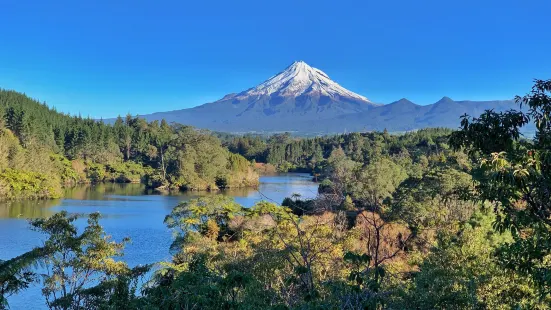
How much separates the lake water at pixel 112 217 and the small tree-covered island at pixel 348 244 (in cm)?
79

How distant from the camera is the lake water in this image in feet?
50.0

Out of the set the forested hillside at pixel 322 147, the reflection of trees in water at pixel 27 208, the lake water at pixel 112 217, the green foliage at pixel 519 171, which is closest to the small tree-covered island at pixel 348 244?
the green foliage at pixel 519 171

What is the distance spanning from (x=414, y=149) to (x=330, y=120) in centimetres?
14694

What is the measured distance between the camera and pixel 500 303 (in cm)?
559

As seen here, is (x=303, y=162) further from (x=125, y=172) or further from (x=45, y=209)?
(x=45, y=209)

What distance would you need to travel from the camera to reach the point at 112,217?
23.5 m

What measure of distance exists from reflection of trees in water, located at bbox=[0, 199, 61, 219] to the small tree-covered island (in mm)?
1021

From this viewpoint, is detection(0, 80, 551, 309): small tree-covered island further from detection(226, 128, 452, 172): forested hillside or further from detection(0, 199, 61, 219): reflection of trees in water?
detection(226, 128, 452, 172): forested hillside

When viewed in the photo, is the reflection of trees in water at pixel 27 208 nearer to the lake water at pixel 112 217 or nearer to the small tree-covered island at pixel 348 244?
the lake water at pixel 112 217

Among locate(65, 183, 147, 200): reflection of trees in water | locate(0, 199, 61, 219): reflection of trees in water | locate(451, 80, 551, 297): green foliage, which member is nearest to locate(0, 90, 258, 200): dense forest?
locate(65, 183, 147, 200): reflection of trees in water

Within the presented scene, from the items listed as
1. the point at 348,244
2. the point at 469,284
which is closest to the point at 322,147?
the point at 348,244

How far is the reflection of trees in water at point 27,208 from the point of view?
2235cm

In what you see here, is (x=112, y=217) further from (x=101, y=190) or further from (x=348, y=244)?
(x=348, y=244)

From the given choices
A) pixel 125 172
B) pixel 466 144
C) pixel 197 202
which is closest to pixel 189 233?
pixel 197 202
